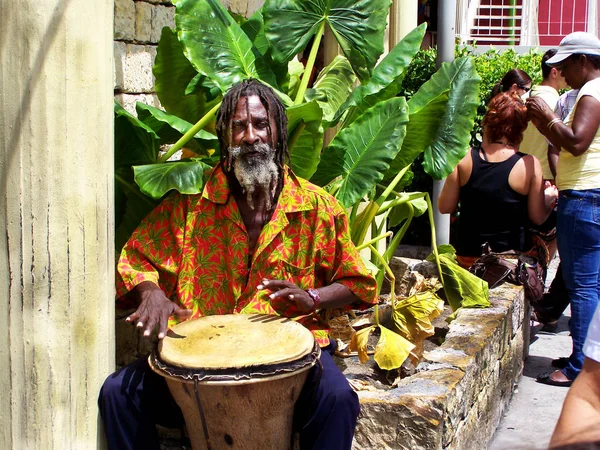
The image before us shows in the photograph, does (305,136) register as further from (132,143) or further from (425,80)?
(425,80)

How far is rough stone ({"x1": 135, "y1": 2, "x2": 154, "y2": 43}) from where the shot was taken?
14.8 ft

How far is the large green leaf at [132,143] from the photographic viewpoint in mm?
3602

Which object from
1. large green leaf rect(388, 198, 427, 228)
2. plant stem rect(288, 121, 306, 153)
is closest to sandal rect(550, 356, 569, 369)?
large green leaf rect(388, 198, 427, 228)

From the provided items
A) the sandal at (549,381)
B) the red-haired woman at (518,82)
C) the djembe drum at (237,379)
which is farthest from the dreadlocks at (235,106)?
the red-haired woman at (518,82)

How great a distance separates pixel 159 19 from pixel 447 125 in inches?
63.7

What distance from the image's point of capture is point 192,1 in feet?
12.1

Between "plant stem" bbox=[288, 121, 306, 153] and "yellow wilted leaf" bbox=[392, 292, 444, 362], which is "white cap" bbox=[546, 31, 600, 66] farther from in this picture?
"plant stem" bbox=[288, 121, 306, 153]

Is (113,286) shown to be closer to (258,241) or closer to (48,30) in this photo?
(258,241)

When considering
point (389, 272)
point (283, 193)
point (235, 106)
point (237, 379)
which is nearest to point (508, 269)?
point (389, 272)

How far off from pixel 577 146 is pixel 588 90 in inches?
12.0

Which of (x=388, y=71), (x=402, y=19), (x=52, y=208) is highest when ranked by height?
(x=402, y=19)

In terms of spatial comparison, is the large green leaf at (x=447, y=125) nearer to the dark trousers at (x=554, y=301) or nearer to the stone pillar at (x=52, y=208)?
the dark trousers at (x=554, y=301)

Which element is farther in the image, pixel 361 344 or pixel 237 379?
pixel 361 344

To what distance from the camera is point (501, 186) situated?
17.1 feet
